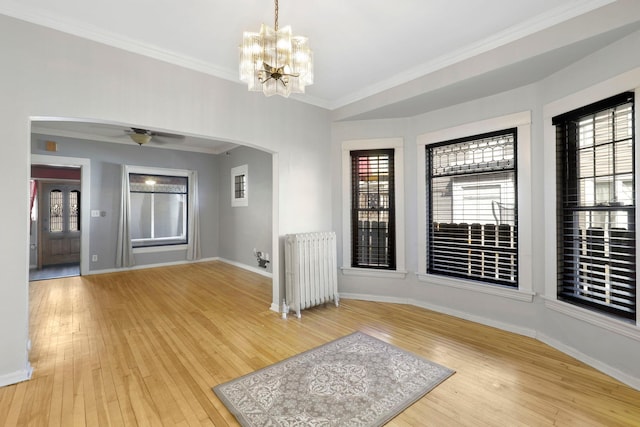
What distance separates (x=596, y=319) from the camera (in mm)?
2432

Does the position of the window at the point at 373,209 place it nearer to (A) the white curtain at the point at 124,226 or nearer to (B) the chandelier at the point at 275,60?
(B) the chandelier at the point at 275,60

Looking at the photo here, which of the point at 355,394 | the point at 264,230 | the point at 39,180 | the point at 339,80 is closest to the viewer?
the point at 355,394

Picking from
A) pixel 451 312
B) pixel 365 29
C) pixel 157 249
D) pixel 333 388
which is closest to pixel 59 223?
pixel 157 249

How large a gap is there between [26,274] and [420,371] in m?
3.30

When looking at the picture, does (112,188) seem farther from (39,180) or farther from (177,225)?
(39,180)

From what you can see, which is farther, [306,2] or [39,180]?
[39,180]

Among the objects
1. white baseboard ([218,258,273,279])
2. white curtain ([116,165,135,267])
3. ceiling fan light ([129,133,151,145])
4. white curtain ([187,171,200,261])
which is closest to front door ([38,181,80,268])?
white curtain ([116,165,135,267])

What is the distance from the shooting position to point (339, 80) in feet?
11.8

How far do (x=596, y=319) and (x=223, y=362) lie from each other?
321cm

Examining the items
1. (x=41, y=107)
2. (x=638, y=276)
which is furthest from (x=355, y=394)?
(x=41, y=107)

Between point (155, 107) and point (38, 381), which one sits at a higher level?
point (155, 107)

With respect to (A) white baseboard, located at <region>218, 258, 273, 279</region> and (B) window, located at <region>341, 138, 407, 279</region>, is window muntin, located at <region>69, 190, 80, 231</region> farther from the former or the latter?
(B) window, located at <region>341, 138, 407, 279</region>

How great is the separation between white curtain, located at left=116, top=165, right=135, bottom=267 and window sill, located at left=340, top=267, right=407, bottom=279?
473 cm

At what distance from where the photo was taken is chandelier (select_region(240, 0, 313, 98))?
1915mm
